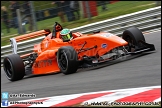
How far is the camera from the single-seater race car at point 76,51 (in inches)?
372

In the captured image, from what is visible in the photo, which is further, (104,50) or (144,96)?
(104,50)

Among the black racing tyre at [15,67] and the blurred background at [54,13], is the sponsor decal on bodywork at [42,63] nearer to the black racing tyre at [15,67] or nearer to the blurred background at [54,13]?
the black racing tyre at [15,67]

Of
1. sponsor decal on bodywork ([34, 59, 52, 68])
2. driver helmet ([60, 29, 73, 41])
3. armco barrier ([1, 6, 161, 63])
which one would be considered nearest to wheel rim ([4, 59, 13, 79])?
sponsor decal on bodywork ([34, 59, 52, 68])

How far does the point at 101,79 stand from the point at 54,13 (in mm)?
8685

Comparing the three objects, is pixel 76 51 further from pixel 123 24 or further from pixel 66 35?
pixel 123 24

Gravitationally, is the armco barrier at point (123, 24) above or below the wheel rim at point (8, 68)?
above

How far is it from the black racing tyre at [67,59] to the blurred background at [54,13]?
644 cm

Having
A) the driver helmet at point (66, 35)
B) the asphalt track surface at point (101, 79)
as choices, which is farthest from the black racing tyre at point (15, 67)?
the driver helmet at point (66, 35)

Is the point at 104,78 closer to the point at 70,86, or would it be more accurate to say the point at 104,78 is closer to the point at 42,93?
the point at 70,86

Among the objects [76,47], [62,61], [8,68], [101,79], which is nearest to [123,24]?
[76,47]

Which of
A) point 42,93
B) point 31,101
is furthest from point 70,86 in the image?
point 31,101

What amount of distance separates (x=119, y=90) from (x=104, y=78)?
1.58m

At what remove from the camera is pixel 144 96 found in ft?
19.3

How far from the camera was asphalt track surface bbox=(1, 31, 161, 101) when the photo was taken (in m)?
7.29
